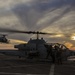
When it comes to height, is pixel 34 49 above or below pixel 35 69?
above

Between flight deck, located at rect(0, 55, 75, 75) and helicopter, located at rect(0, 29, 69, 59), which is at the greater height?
helicopter, located at rect(0, 29, 69, 59)

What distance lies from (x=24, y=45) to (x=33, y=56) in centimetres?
201

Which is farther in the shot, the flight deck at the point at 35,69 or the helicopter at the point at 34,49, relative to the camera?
the helicopter at the point at 34,49

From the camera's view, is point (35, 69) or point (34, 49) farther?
point (34, 49)

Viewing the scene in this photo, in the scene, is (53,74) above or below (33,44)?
below

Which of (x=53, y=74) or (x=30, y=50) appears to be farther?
(x=30, y=50)

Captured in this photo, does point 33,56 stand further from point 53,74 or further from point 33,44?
point 53,74

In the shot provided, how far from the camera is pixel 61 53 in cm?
3312

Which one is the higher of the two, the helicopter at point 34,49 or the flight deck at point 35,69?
the helicopter at point 34,49

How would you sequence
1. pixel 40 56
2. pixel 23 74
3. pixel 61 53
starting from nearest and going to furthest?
pixel 23 74 < pixel 61 53 < pixel 40 56

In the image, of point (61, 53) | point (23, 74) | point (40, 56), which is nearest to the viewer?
point (23, 74)

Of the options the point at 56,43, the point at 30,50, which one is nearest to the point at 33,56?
the point at 30,50

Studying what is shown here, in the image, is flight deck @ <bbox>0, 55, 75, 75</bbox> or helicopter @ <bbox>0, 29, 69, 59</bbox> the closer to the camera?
flight deck @ <bbox>0, 55, 75, 75</bbox>

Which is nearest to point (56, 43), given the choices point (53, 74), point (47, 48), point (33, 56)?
point (47, 48)
